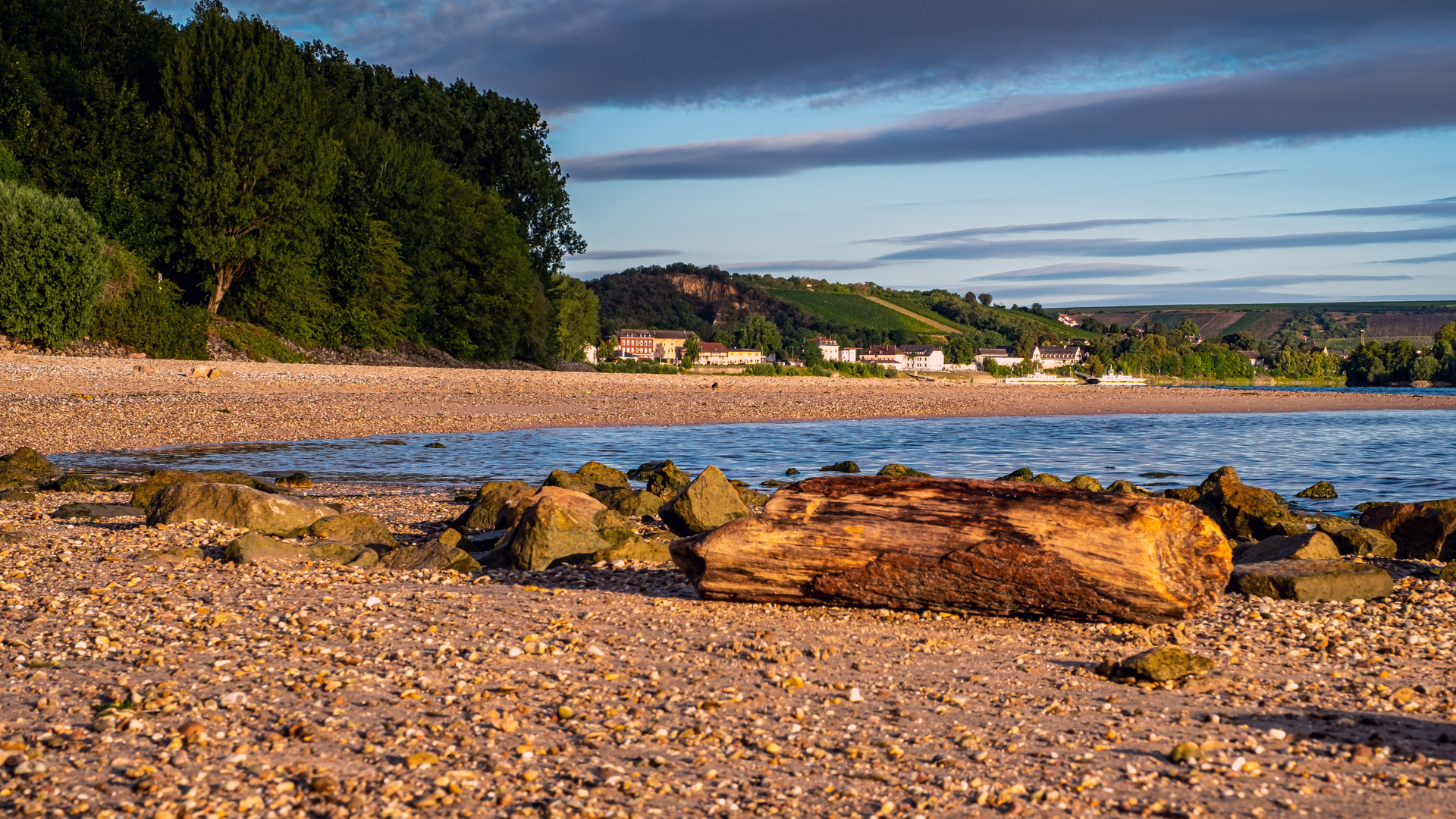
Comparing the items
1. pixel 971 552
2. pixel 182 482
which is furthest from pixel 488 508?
pixel 971 552

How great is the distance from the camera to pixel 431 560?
8953mm

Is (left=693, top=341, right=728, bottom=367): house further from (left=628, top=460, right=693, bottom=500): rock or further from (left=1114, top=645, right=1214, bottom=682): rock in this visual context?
(left=1114, top=645, right=1214, bottom=682): rock

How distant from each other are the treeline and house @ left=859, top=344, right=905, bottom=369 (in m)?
118

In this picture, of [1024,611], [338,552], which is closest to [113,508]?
[338,552]

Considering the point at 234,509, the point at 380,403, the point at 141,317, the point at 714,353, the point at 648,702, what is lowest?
the point at 648,702

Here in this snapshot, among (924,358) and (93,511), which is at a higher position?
(924,358)

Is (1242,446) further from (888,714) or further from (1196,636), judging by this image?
(888,714)

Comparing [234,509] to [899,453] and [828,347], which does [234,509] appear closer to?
[899,453]

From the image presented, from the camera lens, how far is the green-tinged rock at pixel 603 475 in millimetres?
15547

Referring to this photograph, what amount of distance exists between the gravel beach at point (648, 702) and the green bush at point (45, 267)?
30.2m

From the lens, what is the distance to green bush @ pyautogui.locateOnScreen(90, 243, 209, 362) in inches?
1517

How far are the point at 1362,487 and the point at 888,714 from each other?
1640cm

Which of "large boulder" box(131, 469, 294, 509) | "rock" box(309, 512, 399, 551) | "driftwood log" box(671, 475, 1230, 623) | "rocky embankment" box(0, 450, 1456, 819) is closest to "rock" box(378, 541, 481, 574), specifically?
"rocky embankment" box(0, 450, 1456, 819)

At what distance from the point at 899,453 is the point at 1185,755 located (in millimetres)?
19399
